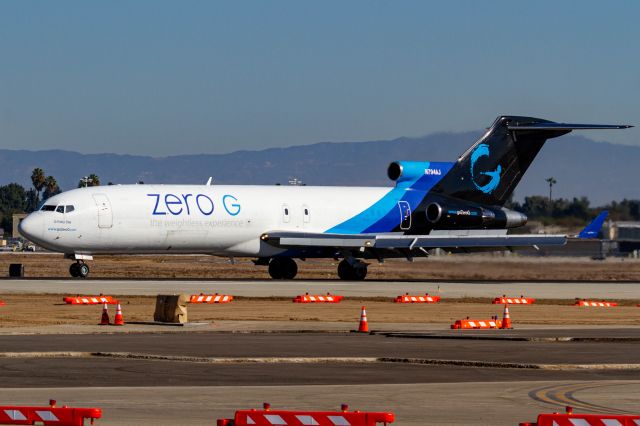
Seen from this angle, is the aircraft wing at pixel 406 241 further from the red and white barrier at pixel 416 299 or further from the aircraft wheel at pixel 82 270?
the red and white barrier at pixel 416 299

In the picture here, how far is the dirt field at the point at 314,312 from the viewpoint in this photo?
38.8m

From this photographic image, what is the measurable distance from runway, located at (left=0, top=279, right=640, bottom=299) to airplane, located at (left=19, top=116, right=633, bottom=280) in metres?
3.28

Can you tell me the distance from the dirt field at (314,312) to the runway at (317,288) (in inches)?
132

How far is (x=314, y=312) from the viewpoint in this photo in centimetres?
4219

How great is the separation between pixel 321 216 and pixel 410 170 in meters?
5.96

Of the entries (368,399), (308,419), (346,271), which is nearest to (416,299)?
(346,271)

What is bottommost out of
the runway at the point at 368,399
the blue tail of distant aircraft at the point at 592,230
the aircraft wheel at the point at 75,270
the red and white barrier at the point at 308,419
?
the runway at the point at 368,399

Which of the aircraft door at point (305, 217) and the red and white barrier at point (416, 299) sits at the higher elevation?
the aircraft door at point (305, 217)

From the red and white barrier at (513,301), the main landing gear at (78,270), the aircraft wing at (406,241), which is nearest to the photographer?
the red and white barrier at (513,301)

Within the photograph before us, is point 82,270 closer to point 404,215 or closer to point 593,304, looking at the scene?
point 404,215

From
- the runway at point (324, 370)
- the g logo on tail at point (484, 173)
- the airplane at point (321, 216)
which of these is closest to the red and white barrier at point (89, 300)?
the runway at point (324, 370)

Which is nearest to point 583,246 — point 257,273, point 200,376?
point 257,273

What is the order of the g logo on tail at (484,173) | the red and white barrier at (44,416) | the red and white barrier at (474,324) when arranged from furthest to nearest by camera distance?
the g logo on tail at (484,173)
the red and white barrier at (474,324)
the red and white barrier at (44,416)

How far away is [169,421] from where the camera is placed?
17.1 metres
